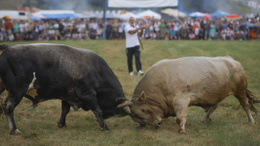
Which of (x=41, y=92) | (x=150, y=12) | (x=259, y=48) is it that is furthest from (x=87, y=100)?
(x=150, y=12)

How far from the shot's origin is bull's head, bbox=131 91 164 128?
6695 mm

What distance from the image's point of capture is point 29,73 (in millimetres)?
6059

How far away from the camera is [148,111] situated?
22.1ft

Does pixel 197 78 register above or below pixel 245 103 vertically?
above

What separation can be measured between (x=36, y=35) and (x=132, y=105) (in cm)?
2498

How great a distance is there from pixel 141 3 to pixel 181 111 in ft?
82.4

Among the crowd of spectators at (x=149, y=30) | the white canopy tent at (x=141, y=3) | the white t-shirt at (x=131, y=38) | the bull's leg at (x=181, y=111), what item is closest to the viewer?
the bull's leg at (x=181, y=111)

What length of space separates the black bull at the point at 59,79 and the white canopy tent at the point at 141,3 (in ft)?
77.8

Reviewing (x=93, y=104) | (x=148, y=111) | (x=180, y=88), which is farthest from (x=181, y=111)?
(x=93, y=104)

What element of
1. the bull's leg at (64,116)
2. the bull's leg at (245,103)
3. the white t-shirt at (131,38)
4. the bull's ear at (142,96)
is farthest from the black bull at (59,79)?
the white t-shirt at (131,38)

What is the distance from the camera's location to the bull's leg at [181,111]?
634cm

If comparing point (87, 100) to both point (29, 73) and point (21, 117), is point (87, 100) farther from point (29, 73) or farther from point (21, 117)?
point (21, 117)

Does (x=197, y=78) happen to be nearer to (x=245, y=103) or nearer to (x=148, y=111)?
(x=148, y=111)

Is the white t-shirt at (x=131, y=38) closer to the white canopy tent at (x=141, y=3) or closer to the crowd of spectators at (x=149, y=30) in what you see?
the crowd of spectators at (x=149, y=30)
